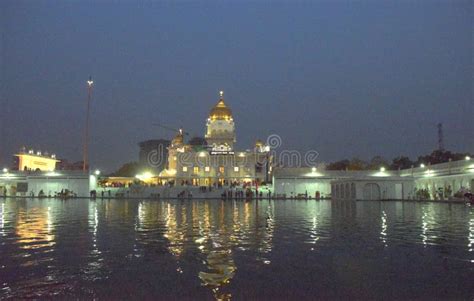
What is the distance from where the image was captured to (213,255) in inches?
407

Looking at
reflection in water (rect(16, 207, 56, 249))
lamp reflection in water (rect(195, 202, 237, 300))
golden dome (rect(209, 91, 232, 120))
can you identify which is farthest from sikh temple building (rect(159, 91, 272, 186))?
lamp reflection in water (rect(195, 202, 237, 300))

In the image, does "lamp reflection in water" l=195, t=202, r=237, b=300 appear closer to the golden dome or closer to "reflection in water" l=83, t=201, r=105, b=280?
"reflection in water" l=83, t=201, r=105, b=280

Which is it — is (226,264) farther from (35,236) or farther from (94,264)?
(35,236)

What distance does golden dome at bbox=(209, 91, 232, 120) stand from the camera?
3844 inches

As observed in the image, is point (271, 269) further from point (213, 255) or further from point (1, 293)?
point (1, 293)

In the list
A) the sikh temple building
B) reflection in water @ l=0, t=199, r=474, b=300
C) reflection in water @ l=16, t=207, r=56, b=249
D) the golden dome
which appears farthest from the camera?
the golden dome

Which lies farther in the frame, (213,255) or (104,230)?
(104,230)

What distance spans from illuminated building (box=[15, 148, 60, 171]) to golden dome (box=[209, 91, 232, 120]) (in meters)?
42.6

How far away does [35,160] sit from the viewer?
117 metres

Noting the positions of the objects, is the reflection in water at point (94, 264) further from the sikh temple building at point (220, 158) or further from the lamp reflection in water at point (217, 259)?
the sikh temple building at point (220, 158)

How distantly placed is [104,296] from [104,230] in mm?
9341

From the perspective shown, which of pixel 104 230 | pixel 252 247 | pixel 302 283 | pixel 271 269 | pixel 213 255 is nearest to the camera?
pixel 302 283

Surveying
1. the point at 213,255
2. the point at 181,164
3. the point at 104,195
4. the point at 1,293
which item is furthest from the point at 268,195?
the point at 1,293

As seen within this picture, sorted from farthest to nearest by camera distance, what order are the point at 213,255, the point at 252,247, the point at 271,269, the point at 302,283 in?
the point at 252,247 → the point at 213,255 → the point at 271,269 → the point at 302,283
